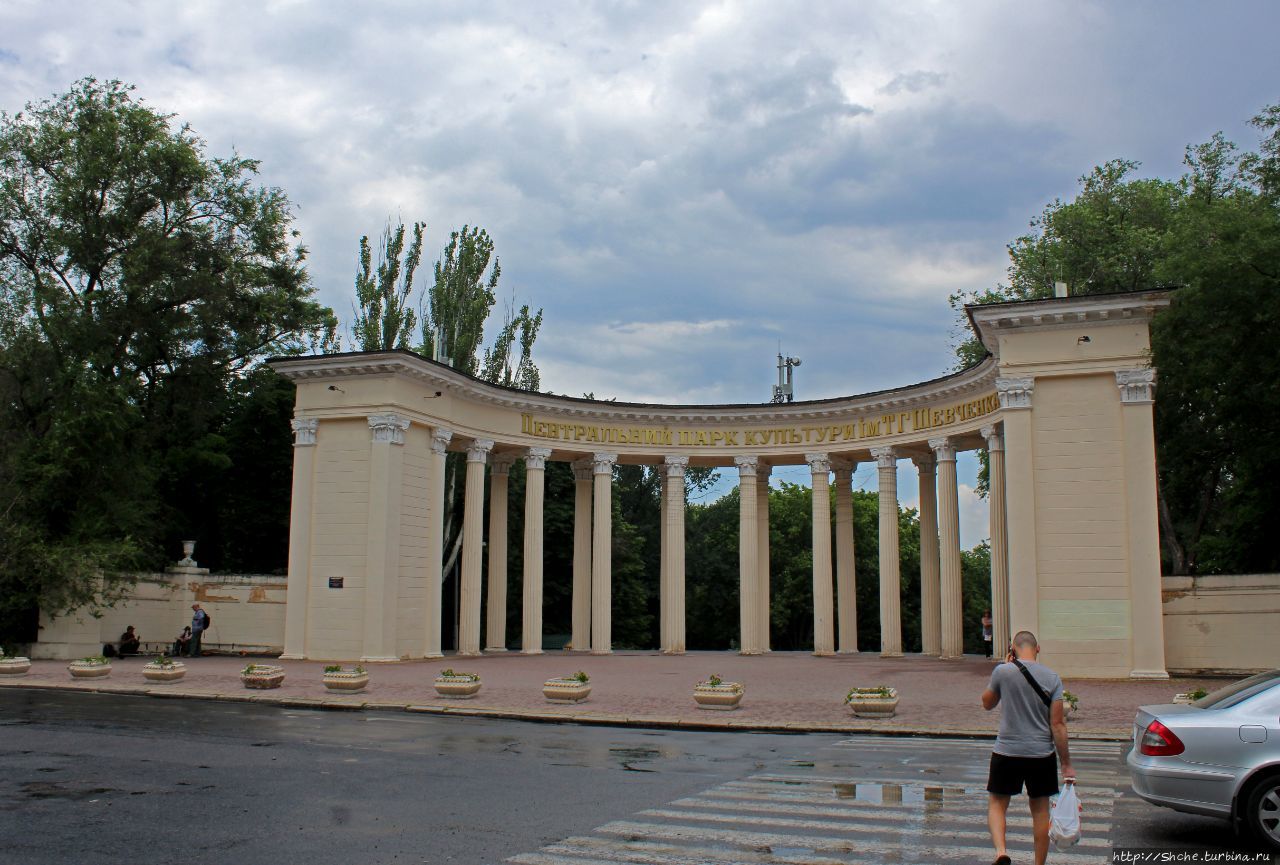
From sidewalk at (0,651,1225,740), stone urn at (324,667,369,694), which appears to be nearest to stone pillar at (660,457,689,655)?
sidewalk at (0,651,1225,740)

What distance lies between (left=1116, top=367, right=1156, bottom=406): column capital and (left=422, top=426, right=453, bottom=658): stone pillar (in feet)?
68.9

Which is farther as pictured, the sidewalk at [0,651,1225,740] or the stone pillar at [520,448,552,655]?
the stone pillar at [520,448,552,655]

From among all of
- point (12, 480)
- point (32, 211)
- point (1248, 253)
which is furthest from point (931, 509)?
point (32, 211)

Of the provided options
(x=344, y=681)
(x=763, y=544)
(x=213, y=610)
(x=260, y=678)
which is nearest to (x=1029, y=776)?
(x=344, y=681)

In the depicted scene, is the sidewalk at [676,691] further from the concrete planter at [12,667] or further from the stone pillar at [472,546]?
the stone pillar at [472,546]

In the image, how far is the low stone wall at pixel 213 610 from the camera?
34750 millimetres

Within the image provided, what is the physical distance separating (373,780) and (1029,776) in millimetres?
7422

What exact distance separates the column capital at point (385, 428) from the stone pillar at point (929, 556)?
62.6ft

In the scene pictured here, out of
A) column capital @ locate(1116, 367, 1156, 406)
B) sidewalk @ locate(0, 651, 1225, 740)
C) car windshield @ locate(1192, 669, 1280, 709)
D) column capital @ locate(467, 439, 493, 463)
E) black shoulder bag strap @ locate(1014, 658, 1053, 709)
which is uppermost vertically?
column capital @ locate(1116, 367, 1156, 406)

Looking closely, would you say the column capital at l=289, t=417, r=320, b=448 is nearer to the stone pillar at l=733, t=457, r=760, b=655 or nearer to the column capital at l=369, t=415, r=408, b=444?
the column capital at l=369, t=415, r=408, b=444

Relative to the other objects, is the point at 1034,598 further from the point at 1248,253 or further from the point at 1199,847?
the point at 1199,847

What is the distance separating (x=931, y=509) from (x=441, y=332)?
22.6 metres

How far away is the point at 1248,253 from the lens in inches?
1045

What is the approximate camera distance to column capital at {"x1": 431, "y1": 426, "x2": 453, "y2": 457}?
35.5m
